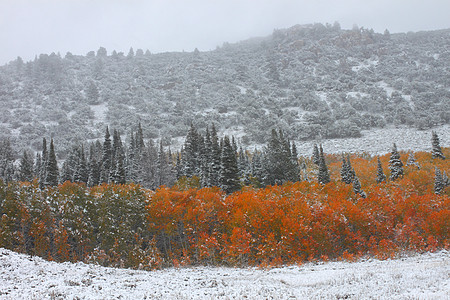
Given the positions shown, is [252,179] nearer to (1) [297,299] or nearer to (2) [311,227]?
(2) [311,227]

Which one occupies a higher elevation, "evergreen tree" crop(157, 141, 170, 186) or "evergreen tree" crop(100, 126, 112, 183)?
"evergreen tree" crop(100, 126, 112, 183)

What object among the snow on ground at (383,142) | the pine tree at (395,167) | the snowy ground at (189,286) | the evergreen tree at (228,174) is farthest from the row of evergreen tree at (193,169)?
the snow on ground at (383,142)

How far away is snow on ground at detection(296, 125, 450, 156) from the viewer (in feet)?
491

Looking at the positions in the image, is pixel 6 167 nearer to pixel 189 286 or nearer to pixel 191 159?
pixel 191 159

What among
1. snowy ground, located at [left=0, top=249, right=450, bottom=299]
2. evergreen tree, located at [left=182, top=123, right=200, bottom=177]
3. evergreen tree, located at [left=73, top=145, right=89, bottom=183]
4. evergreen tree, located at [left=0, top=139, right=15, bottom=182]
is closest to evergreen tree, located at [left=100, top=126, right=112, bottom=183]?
evergreen tree, located at [left=73, top=145, right=89, bottom=183]

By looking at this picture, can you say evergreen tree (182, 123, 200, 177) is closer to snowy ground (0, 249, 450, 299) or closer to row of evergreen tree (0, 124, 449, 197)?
row of evergreen tree (0, 124, 449, 197)

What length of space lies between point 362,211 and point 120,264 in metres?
37.7

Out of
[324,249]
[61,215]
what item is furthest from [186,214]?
[324,249]

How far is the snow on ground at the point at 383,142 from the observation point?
14979cm

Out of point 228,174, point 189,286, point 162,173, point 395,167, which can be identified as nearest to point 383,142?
point 395,167

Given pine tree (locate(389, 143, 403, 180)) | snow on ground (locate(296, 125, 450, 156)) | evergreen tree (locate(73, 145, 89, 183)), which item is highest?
evergreen tree (locate(73, 145, 89, 183))

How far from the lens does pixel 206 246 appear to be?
43375 millimetres

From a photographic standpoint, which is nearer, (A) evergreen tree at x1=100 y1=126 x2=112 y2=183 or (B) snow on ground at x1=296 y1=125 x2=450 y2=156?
(A) evergreen tree at x1=100 y1=126 x2=112 y2=183

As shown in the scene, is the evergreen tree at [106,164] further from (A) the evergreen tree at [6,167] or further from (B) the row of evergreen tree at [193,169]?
(A) the evergreen tree at [6,167]
